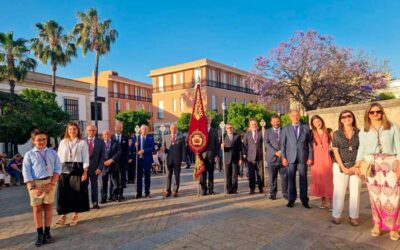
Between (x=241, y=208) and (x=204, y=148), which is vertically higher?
(x=204, y=148)

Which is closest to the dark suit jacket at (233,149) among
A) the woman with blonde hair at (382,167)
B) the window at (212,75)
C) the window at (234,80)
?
the woman with blonde hair at (382,167)

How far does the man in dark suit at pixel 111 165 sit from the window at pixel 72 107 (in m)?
28.6

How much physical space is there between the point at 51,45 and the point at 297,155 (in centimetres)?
2843

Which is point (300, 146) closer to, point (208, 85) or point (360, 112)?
point (360, 112)

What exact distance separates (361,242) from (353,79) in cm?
1796

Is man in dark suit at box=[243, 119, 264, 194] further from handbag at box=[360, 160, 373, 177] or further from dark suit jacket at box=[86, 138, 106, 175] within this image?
handbag at box=[360, 160, 373, 177]

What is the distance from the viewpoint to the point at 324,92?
65.2ft

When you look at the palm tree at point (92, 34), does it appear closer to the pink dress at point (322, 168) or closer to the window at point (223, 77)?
the window at point (223, 77)

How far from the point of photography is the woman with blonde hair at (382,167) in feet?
14.9

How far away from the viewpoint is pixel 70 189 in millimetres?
6031

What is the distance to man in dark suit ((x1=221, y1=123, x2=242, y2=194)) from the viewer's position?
8.73m

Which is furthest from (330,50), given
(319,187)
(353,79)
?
(319,187)

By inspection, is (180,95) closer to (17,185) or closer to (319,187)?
(17,185)

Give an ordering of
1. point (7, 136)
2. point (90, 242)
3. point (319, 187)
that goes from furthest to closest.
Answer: point (7, 136) → point (319, 187) → point (90, 242)
